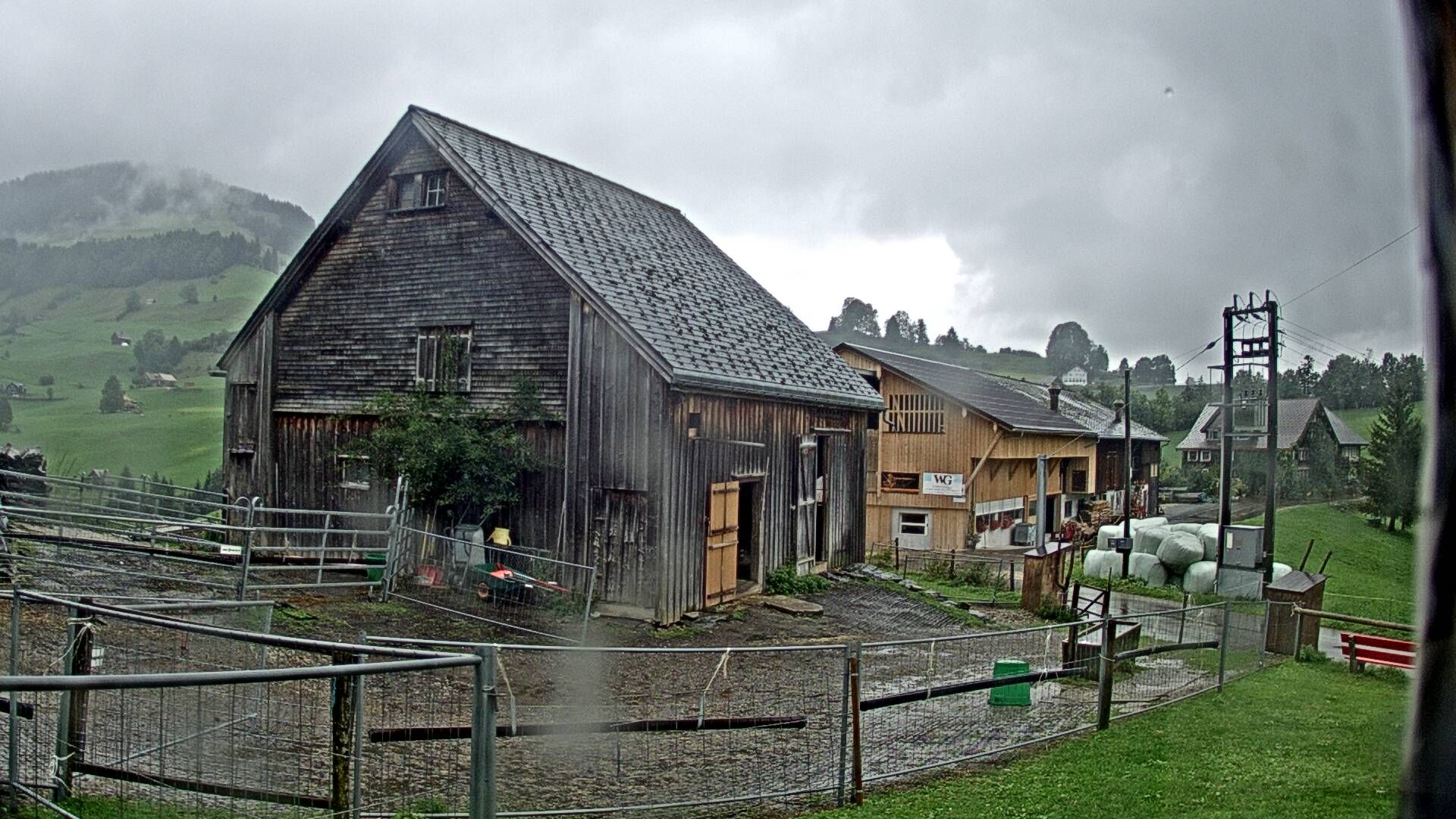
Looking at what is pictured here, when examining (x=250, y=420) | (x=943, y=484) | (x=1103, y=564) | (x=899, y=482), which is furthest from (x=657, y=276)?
(x=899, y=482)

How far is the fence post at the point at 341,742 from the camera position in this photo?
5.17 meters

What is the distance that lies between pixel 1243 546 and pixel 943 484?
37.4 ft

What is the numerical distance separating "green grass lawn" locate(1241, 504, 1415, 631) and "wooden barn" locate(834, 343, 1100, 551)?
27.3 feet

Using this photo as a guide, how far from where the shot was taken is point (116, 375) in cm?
6144

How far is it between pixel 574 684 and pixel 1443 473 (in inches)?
442

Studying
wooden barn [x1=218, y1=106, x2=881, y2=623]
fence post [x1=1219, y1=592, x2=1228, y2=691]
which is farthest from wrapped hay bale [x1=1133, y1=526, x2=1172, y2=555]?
fence post [x1=1219, y1=592, x2=1228, y2=691]

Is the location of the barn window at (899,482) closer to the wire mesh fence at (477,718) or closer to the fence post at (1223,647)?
the wire mesh fence at (477,718)

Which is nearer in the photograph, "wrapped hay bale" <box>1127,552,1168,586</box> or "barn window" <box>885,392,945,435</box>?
"wrapped hay bale" <box>1127,552,1168,586</box>

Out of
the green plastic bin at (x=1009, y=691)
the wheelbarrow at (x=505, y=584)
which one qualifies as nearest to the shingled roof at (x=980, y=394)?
the wheelbarrow at (x=505, y=584)

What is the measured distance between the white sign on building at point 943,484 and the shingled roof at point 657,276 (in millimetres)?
11211

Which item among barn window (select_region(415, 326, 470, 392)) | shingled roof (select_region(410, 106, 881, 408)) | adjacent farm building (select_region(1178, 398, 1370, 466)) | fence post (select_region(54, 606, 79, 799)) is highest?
shingled roof (select_region(410, 106, 881, 408))

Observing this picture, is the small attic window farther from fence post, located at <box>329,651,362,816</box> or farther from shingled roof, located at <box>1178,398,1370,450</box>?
shingled roof, located at <box>1178,398,1370,450</box>

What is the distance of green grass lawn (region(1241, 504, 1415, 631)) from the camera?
13.0m

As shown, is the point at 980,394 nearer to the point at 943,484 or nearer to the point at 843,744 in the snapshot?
the point at 943,484
